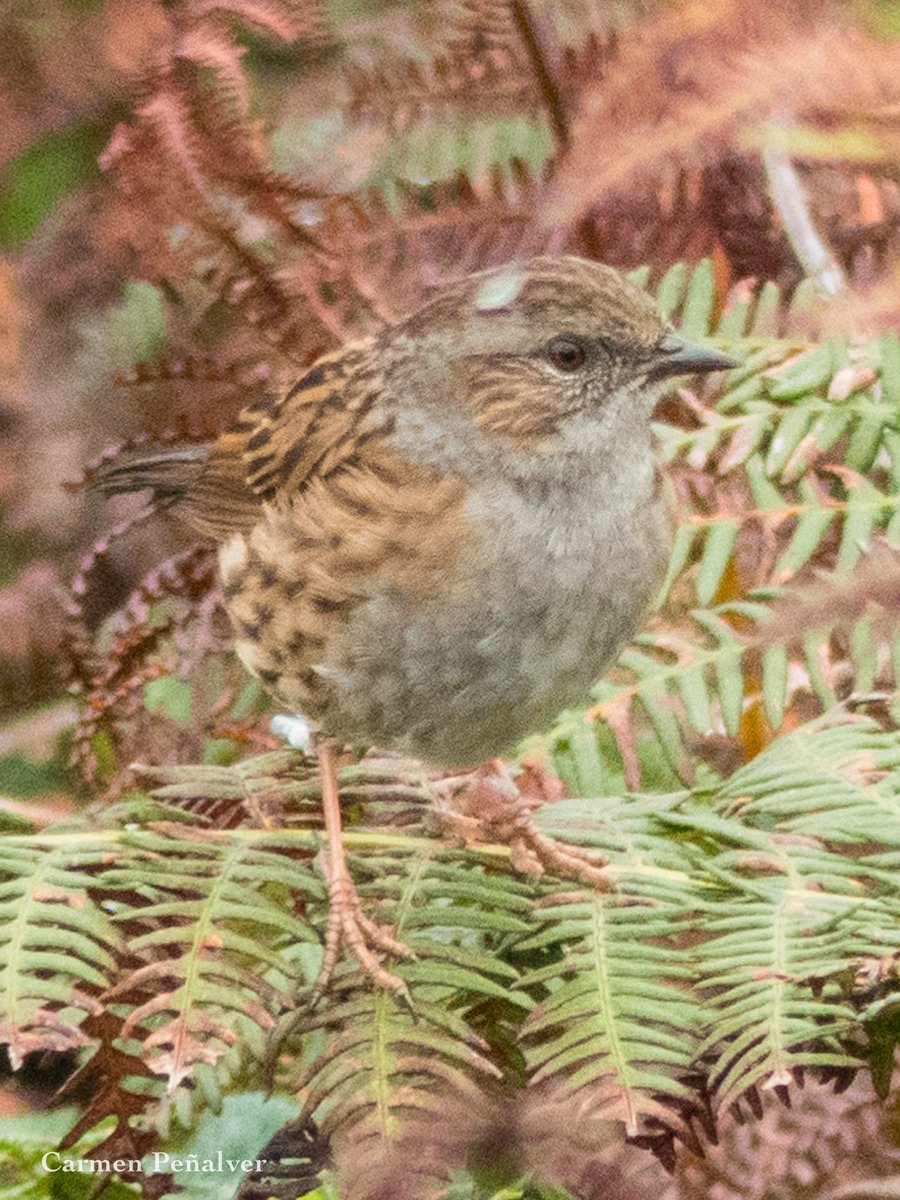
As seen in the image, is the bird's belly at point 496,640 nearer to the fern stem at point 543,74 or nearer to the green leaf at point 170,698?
the green leaf at point 170,698

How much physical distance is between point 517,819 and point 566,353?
59 cm

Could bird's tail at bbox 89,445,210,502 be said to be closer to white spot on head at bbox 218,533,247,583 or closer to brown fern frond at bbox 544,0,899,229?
white spot on head at bbox 218,533,247,583

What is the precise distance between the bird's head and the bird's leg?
0.58 m

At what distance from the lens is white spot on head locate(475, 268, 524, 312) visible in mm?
1873

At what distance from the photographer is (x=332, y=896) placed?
5.00 feet

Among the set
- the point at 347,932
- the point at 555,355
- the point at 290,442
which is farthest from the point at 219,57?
the point at 347,932

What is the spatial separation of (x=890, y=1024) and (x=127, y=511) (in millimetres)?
2249

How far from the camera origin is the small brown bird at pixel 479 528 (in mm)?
1810

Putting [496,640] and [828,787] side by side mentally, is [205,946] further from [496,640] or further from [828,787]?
[828,787]

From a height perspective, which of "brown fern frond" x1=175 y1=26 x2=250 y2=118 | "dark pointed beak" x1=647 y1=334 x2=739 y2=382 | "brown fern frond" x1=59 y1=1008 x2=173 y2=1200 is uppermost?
"brown fern frond" x1=175 y1=26 x2=250 y2=118

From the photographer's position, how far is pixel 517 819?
177 cm

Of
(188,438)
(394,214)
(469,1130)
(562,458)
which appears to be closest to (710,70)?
(394,214)

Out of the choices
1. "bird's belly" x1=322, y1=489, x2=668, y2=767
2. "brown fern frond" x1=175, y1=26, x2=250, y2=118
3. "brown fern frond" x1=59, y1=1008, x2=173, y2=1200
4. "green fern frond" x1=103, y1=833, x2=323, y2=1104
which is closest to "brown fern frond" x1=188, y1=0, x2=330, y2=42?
"brown fern frond" x1=175, y1=26, x2=250, y2=118

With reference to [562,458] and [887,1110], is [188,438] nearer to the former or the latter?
[562,458]
